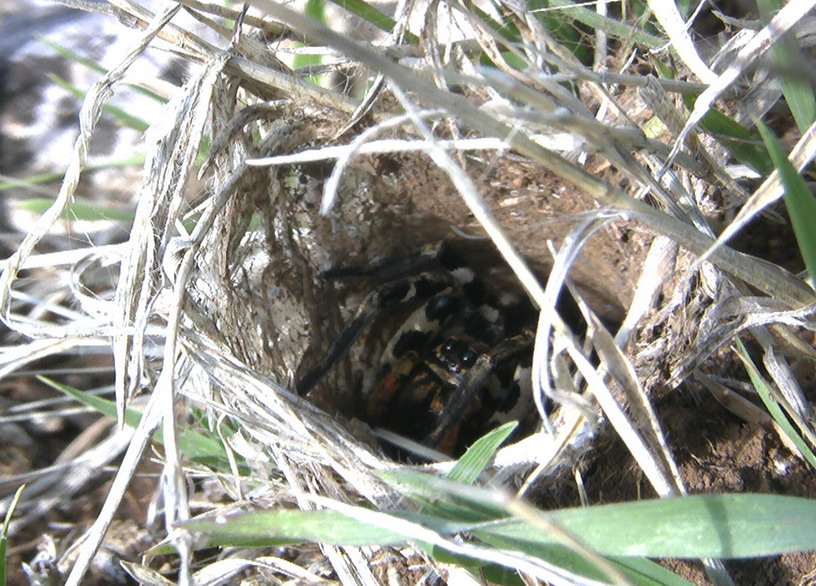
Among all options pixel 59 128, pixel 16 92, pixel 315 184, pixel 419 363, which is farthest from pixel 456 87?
pixel 16 92

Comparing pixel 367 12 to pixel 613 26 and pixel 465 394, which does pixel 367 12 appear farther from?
pixel 465 394

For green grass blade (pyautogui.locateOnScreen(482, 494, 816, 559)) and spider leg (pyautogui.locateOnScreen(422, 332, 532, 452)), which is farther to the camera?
spider leg (pyautogui.locateOnScreen(422, 332, 532, 452))

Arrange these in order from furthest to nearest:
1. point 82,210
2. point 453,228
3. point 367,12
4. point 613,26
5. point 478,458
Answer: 1. point 82,210
2. point 453,228
3. point 367,12
4. point 613,26
5. point 478,458

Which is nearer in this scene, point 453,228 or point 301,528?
point 301,528

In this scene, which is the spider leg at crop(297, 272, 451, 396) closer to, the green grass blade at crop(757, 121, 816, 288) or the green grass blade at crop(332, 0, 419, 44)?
the green grass blade at crop(332, 0, 419, 44)

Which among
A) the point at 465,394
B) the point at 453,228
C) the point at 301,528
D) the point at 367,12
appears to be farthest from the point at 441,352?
the point at 301,528

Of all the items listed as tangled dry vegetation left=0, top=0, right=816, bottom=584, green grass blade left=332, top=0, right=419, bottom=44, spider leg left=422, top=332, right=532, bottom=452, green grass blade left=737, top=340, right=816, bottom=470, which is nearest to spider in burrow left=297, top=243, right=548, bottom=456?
spider leg left=422, top=332, right=532, bottom=452

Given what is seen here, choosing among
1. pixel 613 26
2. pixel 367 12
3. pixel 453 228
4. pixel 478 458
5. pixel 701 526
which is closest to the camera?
pixel 701 526

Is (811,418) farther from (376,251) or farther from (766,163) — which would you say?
(376,251)
